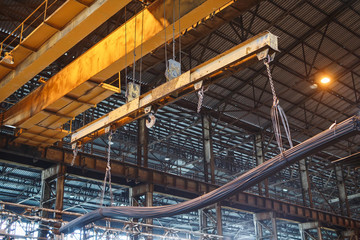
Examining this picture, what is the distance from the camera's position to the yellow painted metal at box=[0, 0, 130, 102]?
10586mm

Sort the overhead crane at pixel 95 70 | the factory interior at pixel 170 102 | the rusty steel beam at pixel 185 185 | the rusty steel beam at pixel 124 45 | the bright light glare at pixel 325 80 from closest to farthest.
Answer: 1. the factory interior at pixel 170 102
2. the rusty steel beam at pixel 124 45
3. the overhead crane at pixel 95 70
4. the rusty steel beam at pixel 185 185
5. the bright light glare at pixel 325 80

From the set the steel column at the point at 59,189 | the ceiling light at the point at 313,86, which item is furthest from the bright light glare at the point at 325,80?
the steel column at the point at 59,189

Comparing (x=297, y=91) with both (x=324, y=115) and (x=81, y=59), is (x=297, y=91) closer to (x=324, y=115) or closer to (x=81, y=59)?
(x=324, y=115)

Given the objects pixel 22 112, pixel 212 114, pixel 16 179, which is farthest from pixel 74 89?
pixel 16 179

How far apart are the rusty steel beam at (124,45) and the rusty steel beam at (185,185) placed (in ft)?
18.6

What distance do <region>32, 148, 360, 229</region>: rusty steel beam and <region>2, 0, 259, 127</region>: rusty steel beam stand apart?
18.6 feet

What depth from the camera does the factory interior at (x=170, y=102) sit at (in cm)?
914

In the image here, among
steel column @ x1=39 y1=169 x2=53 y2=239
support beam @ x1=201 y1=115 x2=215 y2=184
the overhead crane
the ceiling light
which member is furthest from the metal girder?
the ceiling light

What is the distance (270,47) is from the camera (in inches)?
279

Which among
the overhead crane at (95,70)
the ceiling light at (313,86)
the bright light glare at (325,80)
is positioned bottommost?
the overhead crane at (95,70)

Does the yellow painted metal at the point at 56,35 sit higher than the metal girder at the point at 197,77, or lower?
higher

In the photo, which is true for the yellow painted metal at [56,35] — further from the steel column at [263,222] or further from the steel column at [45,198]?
the steel column at [263,222]

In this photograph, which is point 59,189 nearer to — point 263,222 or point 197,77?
point 197,77

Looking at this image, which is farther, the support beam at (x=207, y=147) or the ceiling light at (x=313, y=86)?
the ceiling light at (x=313, y=86)
